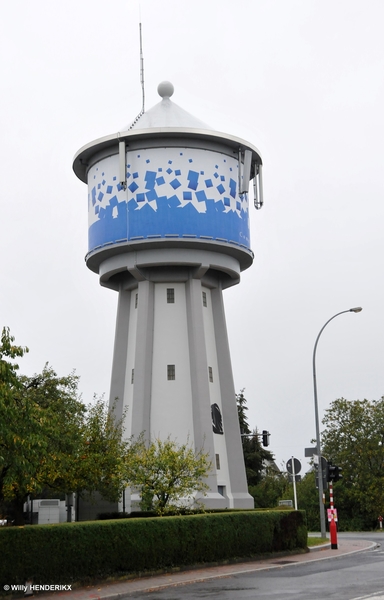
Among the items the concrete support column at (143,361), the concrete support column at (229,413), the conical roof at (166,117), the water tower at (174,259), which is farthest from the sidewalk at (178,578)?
the conical roof at (166,117)

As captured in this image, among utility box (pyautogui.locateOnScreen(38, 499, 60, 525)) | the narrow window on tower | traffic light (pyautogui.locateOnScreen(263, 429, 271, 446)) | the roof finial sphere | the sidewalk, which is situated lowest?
the sidewalk

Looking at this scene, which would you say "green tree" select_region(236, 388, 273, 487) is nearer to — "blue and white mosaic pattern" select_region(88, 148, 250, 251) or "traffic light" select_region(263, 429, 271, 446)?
"traffic light" select_region(263, 429, 271, 446)

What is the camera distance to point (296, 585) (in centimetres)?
1798

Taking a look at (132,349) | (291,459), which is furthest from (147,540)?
(132,349)

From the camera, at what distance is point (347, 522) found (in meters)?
55.8

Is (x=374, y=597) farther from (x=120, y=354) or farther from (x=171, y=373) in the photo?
(x=120, y=354)

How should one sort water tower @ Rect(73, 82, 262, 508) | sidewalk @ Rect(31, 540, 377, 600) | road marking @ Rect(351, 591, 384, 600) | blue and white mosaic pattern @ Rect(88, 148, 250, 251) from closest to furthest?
road marking @ Rect(351, 591, 384, 600) → sidewalk @ Rect(31, 540, 377, 600) → blue and white mosaic pattern @ Rect(88, 148, 250, 251) → water tower @ Rect(73, 82, 262, 508)

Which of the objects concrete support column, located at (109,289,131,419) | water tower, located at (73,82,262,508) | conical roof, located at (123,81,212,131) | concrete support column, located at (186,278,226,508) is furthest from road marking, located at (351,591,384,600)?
conical roof, located at (123,81,212,131)

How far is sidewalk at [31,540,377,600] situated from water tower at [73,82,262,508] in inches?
464

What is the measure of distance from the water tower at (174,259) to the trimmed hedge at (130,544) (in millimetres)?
12007

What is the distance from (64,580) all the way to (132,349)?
23.2 meters

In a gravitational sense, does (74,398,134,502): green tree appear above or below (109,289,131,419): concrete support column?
below

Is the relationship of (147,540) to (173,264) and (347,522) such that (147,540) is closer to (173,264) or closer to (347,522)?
(173,264)

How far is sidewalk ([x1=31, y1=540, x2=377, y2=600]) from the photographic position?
1802cm
